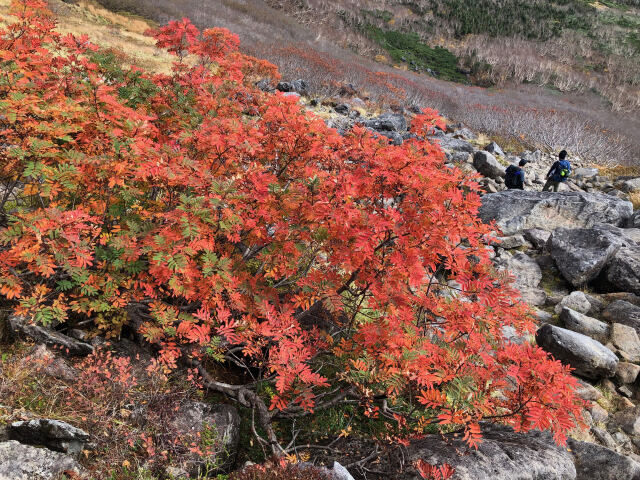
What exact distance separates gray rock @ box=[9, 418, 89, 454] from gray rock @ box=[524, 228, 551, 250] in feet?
28.9

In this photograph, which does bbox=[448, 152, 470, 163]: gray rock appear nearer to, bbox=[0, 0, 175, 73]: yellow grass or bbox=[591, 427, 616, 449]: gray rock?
bbox=[591, 427, 616, 449]: gray rock

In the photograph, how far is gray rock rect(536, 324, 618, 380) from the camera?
16.9ft

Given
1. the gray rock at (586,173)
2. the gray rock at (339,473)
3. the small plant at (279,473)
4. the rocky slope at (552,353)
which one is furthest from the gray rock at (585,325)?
the gray rock at (586,173)

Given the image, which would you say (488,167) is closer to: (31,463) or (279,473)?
(279,473)

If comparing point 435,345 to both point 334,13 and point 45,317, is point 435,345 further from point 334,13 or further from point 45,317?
point 334,13

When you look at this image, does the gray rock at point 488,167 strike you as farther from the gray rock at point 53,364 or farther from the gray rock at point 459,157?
the gray rock at point 53,364

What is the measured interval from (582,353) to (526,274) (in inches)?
104

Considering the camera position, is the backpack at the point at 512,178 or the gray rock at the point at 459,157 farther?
the gray rock at the point at 459,157

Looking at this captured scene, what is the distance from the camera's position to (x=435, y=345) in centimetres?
338

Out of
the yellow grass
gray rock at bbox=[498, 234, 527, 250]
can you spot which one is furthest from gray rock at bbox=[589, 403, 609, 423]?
the yellow grass

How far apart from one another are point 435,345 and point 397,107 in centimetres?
1689

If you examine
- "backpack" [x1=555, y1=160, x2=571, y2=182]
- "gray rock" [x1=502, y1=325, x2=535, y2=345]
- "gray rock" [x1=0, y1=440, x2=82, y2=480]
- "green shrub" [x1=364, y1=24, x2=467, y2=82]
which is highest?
"green shrub" [x1=364, y1=24, x2=467, y2=82]

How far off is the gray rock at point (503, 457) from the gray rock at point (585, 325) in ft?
10.7

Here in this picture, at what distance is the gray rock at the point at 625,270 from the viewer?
6801mm
